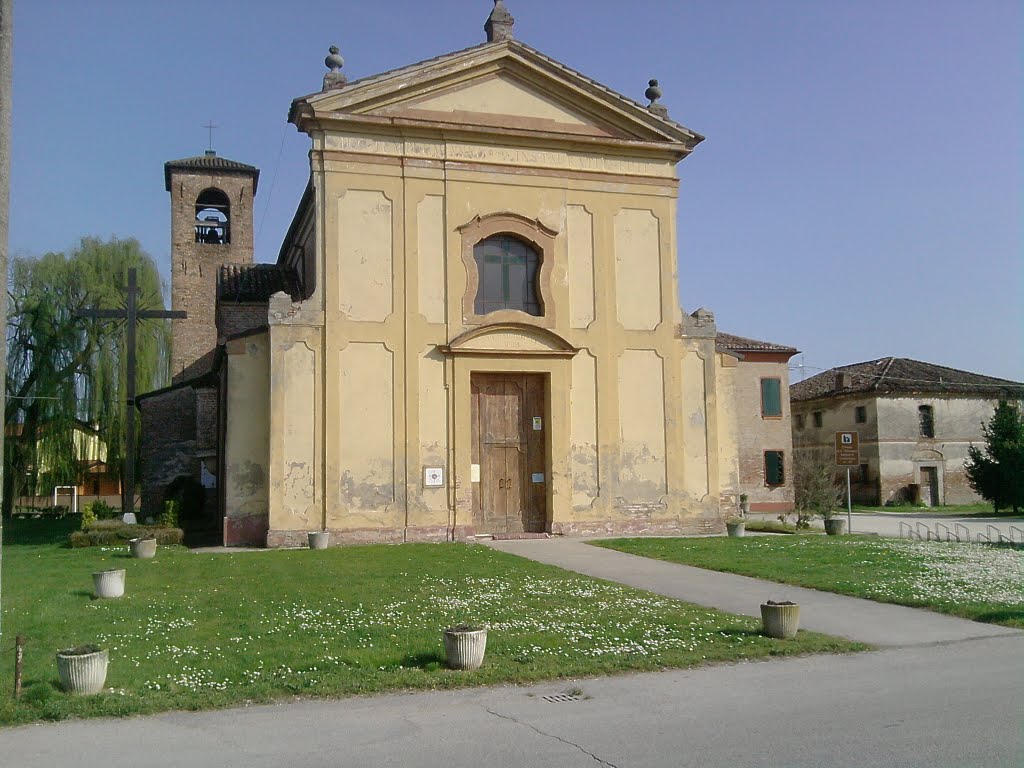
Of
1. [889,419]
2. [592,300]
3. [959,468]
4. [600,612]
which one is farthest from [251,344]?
[959,468]

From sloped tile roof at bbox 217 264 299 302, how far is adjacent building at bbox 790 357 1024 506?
31315mm

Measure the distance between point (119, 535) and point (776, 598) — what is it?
14.3 metres

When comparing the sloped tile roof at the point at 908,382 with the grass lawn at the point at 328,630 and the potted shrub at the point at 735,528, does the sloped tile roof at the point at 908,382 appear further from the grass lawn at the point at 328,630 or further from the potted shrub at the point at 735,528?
the grass lawn at the point at 328,630

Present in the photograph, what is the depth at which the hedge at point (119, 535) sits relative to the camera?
1919 centimetres

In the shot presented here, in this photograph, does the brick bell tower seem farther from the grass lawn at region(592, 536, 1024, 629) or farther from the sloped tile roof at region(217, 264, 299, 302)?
the grass lawn at region(592, 536, 1024, 629)

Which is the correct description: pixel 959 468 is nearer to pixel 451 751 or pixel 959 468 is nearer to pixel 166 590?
pixel 166 590

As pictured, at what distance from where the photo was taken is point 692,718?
674 centimetres

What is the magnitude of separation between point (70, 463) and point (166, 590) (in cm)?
1992

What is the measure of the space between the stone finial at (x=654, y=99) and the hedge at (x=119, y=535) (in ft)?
50.2

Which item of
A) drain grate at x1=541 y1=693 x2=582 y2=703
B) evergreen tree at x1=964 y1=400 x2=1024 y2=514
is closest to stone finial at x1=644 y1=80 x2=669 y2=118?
drain grate at x1=541 y1=693 x2=582 y2=703

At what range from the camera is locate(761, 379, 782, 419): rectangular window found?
3975cm

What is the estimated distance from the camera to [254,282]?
88.4 ft

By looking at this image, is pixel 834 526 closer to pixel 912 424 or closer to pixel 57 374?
pixel 57 374

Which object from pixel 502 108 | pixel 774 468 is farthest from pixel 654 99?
pixel 774 468
